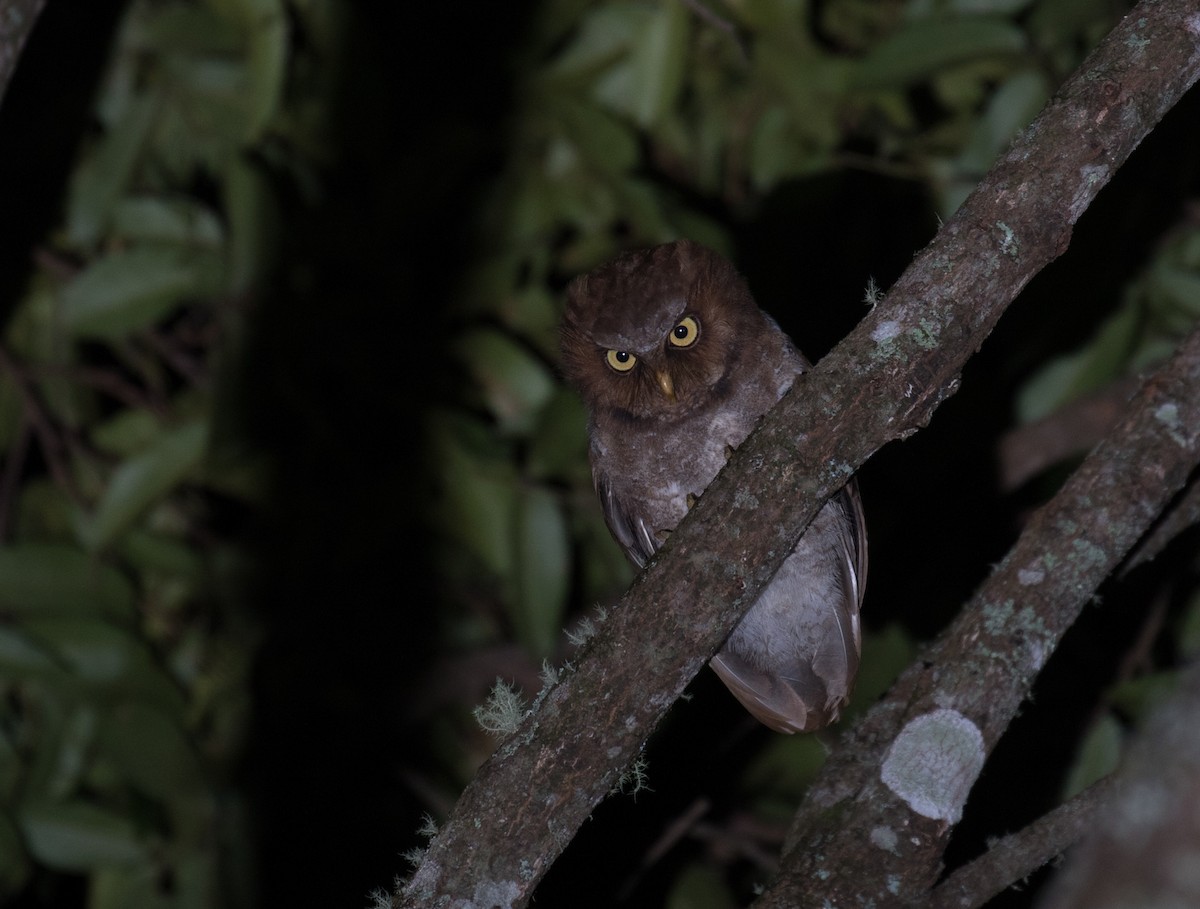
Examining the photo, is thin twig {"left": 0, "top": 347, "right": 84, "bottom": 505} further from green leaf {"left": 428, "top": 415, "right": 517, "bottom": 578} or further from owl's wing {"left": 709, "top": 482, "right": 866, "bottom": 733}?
owl's wing {"left": 709, "top": 482, "right": 866, "bottom": 733}

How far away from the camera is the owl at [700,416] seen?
300 centimetres

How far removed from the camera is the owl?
3004mm

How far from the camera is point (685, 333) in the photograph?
9.91 ft

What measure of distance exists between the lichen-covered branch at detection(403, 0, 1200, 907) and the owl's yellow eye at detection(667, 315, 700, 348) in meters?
1.22

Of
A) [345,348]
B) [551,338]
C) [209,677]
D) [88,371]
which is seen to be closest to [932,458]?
[551,338]

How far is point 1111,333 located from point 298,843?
11.1 feet

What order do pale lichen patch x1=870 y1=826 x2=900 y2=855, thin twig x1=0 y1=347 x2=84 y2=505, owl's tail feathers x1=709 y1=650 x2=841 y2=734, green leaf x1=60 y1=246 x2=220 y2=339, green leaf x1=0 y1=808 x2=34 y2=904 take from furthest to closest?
1. thin twig x1=0 y1=347 x2=84 y2=505
2. green leaf x1=60 y1=246 x2=220 y2=339
3. green leaf x1=0 y1=808 x2=34 y2=904
4. owl's tail feathers x1=709 y1=650 x2=841 y2=734
5. pale lichen patch x1=870 y1=826 x2=900 y2=855

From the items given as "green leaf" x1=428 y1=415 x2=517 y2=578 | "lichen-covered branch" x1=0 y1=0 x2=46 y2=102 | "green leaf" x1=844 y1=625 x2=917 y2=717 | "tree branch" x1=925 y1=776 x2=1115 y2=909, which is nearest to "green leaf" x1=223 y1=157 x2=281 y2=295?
"green leaf" x1=428 y1=415 x2=517 y2=578

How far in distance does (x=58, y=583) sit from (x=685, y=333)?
6.67 feet

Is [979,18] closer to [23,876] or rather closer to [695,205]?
[695,205]

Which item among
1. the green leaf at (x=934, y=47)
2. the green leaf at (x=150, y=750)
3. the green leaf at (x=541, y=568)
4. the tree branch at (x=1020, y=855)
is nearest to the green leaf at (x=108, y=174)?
the green leaf at (x=150, y=750)

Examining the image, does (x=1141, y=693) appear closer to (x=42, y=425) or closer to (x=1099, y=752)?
(x=1099, y=752)

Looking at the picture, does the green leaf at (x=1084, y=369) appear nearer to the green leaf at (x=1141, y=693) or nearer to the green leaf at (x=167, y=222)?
the green leaf at (x=1141, y=693)

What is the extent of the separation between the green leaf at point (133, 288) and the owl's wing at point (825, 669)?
1957 millimetres
